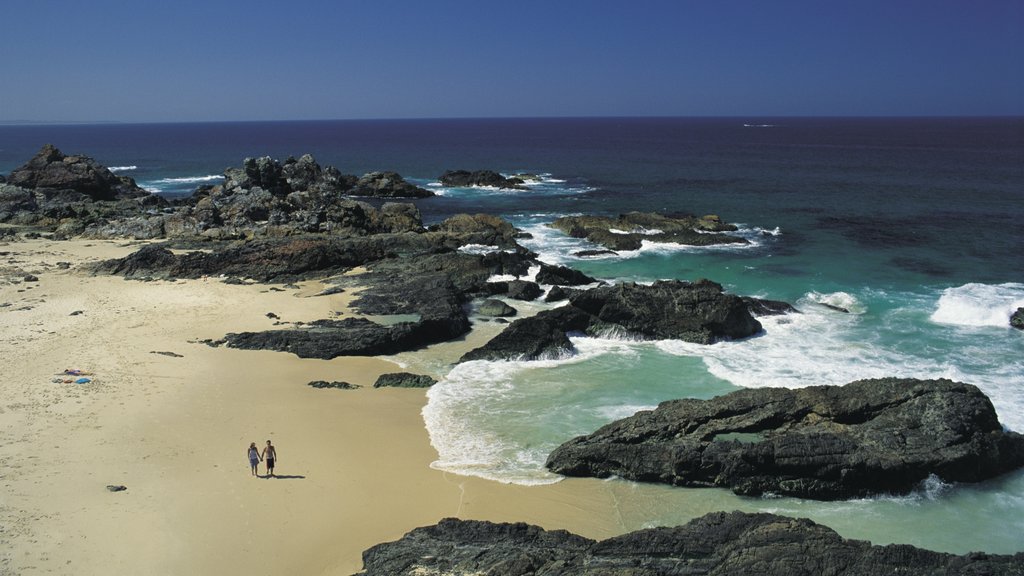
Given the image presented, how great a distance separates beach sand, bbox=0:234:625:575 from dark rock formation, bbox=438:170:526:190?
45233 millimetres

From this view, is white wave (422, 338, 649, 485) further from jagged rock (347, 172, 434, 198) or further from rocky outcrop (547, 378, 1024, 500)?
jagged rock (347, 172, 434, 198)

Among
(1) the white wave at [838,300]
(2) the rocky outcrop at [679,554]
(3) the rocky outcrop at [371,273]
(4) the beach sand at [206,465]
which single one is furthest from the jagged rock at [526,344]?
(1) the white wave at [838,300]

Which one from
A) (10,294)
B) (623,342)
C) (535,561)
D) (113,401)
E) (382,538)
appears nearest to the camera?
(535,561)

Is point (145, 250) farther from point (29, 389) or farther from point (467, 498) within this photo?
point (467, 498)

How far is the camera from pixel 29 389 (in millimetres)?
18391

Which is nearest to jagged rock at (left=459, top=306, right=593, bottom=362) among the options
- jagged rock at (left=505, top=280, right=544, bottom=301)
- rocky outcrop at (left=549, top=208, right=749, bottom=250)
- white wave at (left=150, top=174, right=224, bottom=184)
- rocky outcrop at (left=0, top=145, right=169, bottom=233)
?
jagged rock at (left=505, top=280, right=544, bottom=301)

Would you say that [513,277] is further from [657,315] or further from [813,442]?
[813,442]

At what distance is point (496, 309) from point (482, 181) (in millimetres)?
43200

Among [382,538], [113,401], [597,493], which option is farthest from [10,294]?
[597,493]

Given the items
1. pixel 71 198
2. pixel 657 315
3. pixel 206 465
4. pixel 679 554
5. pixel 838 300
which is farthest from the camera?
pixel 71 198

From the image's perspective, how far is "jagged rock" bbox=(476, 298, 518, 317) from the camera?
87.5 ft

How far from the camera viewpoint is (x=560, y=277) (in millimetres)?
30734

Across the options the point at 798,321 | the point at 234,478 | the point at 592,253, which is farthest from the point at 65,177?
the point at 798,321

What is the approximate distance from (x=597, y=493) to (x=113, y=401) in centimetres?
1276
